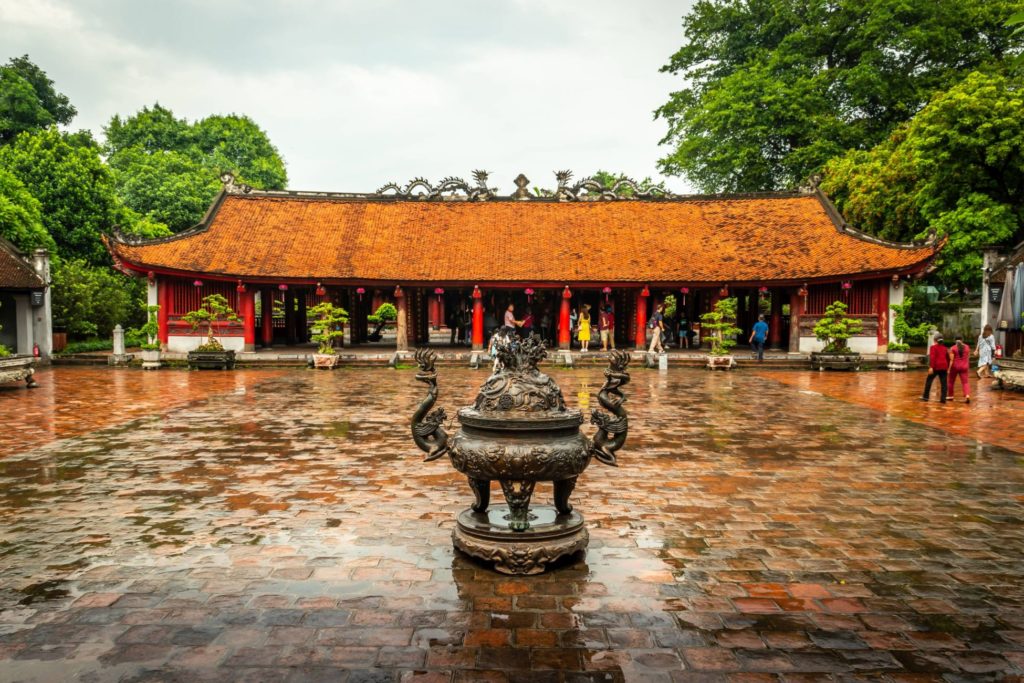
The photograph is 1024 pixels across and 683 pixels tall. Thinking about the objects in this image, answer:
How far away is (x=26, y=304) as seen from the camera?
22.0 meters

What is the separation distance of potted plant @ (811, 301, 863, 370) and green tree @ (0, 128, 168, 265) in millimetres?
27625

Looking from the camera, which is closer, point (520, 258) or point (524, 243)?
point (520, 258)

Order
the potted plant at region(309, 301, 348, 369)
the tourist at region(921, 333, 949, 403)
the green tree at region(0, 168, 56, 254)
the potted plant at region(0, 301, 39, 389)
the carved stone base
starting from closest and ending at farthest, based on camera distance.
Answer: the carved stone base
the tourist at region(921, 333, 949, 403)
the potted plant at region(0, 301, 39, 389)
the potted plant at region(309, 301, 348, 369)
the green tree at region(0, 168, 56, 254)

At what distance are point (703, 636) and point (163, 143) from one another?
54603 millimetres

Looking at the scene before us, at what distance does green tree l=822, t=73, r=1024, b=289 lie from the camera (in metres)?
20.5

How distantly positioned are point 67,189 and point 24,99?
13.1 meters

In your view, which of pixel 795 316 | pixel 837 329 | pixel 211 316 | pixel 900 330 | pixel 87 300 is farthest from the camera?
pixel 87 300

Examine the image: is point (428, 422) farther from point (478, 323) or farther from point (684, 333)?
point (684, 333)

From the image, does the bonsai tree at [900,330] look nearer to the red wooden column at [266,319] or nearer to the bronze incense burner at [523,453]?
the bronze incense burner at [523,453]

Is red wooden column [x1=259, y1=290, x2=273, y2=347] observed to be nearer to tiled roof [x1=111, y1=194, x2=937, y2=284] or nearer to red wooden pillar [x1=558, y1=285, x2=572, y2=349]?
tiled roof [x1=111, y1=194, x2=937, y2=284]

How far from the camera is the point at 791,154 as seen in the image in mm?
33688

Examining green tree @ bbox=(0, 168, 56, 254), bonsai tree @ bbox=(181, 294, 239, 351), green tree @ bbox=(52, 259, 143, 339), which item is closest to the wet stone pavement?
bonsai tree @ bbox=(181, 294, 239, 351)

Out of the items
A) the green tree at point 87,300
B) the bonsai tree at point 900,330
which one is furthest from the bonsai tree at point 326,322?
the bonsai tree at point 900,330

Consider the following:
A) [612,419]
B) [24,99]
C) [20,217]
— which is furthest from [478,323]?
[24,99]
